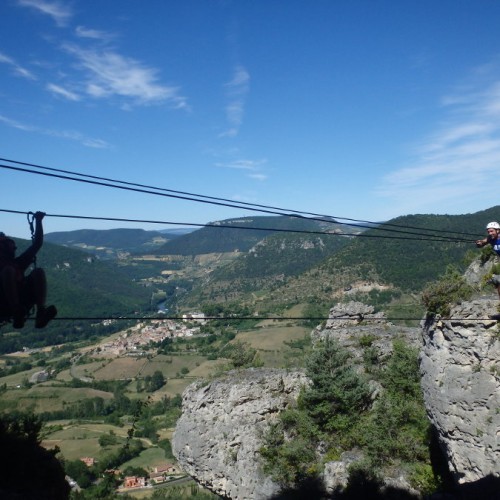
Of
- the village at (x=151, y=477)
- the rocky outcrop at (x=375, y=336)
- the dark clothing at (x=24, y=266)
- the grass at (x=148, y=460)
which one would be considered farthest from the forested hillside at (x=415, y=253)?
the dark clothing at (x=24, y=266)

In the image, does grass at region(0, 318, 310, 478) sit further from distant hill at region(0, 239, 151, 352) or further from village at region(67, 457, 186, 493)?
distant hill at region(0, 239, 151, 352)

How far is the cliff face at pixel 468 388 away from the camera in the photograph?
9.66m

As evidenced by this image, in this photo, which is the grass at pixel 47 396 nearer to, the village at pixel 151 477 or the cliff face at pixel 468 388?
the village at pixel 151 477

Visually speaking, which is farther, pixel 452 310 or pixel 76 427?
pixel 76 427

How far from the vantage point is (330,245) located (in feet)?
529

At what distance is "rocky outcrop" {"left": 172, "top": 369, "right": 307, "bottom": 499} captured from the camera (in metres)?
15.6

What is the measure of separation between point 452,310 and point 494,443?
10.2ft

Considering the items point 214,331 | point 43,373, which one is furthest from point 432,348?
point 214,331

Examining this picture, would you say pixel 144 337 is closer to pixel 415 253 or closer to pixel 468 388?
pixel 415 253

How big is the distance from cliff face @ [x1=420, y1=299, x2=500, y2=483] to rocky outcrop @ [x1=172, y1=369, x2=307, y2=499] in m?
7.18

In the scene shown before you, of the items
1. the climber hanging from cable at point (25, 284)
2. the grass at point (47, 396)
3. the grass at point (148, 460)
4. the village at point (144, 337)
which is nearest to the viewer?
the climber hanging from cable at point (25, 284)

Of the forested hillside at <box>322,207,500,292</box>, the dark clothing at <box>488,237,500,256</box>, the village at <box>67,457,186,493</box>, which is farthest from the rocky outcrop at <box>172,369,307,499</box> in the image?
the forested hillside at <box>322,207,500,292</box>

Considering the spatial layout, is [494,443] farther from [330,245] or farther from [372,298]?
[330,245]

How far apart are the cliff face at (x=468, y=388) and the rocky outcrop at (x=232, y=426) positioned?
23.6 ft
